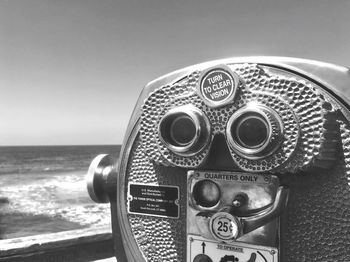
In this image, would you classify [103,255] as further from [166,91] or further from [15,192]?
[15,192]

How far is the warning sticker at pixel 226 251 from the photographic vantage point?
88cm

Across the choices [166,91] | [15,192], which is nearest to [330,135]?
[166,91]

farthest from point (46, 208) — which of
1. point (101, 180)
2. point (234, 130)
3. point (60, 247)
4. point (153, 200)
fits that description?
point (234, 130)

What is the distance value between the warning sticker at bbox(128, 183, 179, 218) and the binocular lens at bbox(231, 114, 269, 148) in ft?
0.77

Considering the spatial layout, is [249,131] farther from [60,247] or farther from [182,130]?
[60,247]

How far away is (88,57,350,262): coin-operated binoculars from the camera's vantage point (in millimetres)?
814

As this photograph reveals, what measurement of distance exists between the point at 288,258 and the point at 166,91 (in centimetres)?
46

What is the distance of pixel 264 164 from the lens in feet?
2.77

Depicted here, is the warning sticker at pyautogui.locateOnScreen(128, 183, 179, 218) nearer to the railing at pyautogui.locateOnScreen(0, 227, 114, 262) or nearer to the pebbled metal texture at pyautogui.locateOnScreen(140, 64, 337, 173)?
the pebbled metal texture at pyautogui.locateOnScreen(140, 64, 337, 173)

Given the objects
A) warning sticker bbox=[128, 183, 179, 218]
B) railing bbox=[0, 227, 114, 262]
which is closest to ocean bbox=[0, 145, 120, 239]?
railing bbox=[0, 227, 114, 262]

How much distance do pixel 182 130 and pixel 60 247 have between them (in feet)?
5.66

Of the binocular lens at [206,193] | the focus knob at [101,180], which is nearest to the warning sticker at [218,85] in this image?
the binocular lens at [206,193]

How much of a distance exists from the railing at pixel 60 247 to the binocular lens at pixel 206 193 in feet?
5.42

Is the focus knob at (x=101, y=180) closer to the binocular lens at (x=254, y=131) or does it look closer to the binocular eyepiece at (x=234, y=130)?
the binocular eyepiece at (x=234, y=130)
